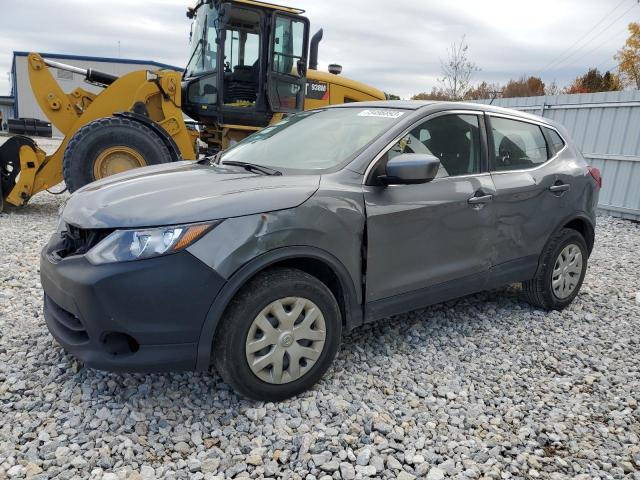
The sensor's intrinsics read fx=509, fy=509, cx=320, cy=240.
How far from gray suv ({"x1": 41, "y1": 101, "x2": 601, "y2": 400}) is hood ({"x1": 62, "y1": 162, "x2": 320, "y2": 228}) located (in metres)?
0.01

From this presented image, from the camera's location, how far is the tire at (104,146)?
687cm

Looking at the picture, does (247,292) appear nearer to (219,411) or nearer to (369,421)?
(219,411)

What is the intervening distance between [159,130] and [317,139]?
449 cm

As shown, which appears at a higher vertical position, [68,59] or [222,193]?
[68,59]

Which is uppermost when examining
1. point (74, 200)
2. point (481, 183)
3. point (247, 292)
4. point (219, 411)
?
point (481, 183)

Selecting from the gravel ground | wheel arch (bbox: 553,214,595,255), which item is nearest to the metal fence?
wheel arch (bbox: 553,214,595,255)

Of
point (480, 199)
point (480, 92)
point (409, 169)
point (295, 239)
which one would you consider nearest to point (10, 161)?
point (295, 239)

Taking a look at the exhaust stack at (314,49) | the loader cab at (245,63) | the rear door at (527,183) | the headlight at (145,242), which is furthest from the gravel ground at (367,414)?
the exhaust stack at (314,49)

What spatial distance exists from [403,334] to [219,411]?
159cm

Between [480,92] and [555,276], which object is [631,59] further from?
[555,276]

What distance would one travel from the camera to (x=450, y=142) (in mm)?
3561

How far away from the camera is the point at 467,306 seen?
4.46 metres

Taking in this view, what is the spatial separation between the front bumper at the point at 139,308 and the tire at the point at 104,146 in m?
4.86

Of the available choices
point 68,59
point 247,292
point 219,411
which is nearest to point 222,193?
point 247,292
